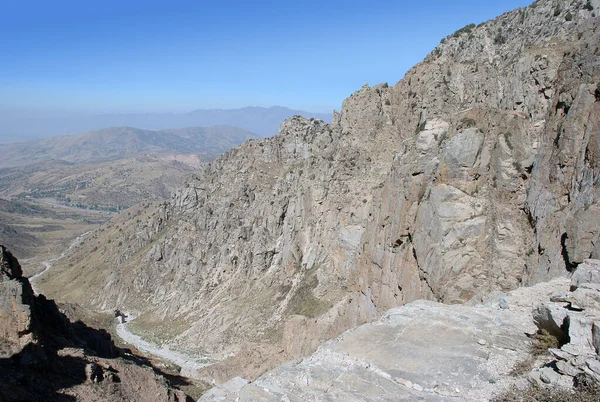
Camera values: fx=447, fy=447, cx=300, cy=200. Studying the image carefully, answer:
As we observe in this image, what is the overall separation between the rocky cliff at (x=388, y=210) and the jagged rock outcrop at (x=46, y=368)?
14.2 m

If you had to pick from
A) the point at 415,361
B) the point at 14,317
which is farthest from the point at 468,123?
the point at 14,317

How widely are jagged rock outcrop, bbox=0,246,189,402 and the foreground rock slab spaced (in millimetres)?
14219

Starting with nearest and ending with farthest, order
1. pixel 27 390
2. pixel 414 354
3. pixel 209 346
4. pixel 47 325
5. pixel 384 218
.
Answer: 1. pixel 414 354
2. pixel 27 390
3. pixel 47 325
4. pixel 384 218
5. pixel 209 346

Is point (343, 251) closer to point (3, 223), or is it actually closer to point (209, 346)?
point (209, 346)

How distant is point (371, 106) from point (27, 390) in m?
48.4

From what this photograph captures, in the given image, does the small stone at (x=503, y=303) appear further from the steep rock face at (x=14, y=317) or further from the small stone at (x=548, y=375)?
the steep rock face at (x=14, y=317)

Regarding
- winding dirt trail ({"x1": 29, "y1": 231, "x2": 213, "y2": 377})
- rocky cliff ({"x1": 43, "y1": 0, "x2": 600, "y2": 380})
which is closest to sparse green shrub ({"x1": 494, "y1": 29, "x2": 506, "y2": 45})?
rocky cliff ({"x1": 43, "y1": 0, "x2": 600, "y2": 380})

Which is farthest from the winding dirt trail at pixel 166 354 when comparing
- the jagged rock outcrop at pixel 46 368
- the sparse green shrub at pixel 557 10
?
the sparse green shrub at pixel 557 10

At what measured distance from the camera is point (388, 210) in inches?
1344

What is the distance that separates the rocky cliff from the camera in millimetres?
22172

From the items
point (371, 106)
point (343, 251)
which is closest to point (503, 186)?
point (343, 251)

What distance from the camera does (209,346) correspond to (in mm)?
58219

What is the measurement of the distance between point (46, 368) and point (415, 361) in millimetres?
21399

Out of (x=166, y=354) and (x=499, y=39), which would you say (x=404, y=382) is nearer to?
(x=499, y=39)
